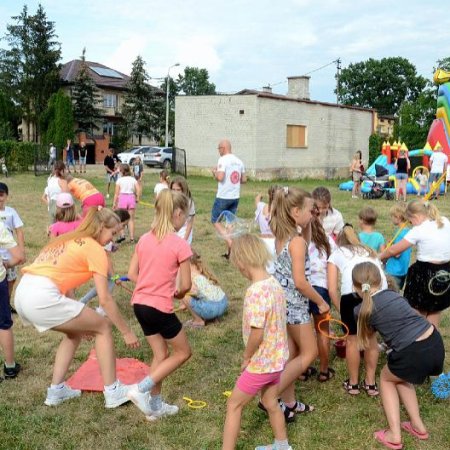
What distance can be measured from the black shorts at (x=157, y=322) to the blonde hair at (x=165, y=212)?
500mm

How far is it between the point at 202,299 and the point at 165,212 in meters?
2.39

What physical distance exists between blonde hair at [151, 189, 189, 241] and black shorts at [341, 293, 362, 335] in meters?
1.50

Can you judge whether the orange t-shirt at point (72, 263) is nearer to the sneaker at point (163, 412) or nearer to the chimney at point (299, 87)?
the sneaker at point (163, 412)

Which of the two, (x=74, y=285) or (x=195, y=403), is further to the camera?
(x=195, y=403)

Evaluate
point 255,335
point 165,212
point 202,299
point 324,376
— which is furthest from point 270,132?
point 255,335

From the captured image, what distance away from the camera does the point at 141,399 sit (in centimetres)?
389

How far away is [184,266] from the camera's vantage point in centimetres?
381

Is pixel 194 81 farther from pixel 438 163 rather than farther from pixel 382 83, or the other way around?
pixel 438 163

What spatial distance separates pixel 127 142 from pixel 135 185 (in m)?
43.6

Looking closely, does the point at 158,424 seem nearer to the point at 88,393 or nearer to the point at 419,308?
the point at 88,393

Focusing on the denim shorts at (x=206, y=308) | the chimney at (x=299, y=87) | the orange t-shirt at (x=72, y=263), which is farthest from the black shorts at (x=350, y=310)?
the chimney at (x=299, y=87)

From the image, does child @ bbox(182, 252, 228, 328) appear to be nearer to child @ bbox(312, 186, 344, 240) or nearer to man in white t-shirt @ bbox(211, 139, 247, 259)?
child @ bbox(312, 186, 344, 240)

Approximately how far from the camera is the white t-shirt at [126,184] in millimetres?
10109

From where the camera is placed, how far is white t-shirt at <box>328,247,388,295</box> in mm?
4229
